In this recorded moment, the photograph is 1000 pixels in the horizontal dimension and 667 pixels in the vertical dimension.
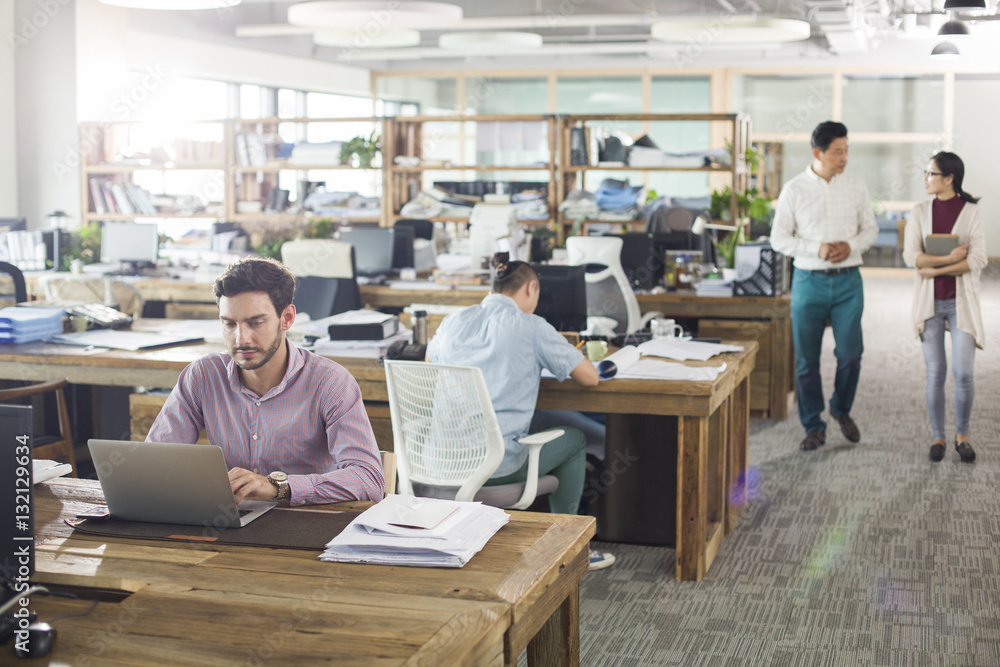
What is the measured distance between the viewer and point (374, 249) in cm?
735

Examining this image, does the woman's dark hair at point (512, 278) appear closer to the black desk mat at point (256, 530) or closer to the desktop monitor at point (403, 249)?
the black desk mat at point (256, 530)

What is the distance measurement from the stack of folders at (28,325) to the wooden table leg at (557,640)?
3.26 metres

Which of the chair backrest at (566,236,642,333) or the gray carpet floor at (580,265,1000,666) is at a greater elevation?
the chair backrest at (566,236,642,333)

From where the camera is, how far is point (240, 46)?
13.0 metres

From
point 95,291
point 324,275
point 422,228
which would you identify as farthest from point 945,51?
point 95,291

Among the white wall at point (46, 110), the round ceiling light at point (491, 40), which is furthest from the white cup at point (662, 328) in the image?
the round ceiling light at point (491, 40)

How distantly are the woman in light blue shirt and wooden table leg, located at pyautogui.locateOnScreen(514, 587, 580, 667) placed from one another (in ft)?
5.02

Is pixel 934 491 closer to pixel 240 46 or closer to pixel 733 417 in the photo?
pixel 733 417

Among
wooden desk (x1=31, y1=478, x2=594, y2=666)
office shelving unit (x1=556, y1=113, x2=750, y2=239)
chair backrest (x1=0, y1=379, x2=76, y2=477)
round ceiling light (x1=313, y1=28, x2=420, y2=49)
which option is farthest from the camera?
round ceiling light (x1=313, y1=28, x2=420, y2=49)

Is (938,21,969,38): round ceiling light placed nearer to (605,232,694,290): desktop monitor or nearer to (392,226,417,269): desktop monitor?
(605,232,694,290): desktop monitor

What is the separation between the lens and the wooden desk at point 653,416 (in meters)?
3.77

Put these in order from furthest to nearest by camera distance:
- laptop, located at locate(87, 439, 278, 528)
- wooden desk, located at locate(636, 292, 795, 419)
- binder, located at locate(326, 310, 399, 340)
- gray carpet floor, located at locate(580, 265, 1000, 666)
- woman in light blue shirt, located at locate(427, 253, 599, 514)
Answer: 1. wooden desk, located at locate(636, 292, 795, 419)
2. binder, located at locate(326, 310, 399, 340)
3. woman in light blue shirt, located at locate(427, 253, 599, 514)
4. gray carpet floor, located at locate(580, 265, 1000, 666)
5. laptop, located at locate(87, 439, 278, 528)

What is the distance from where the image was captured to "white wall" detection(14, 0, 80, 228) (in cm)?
897

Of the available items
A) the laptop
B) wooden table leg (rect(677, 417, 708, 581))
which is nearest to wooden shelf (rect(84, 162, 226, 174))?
wooden table leg (rect(677, 417, 708, 581))
